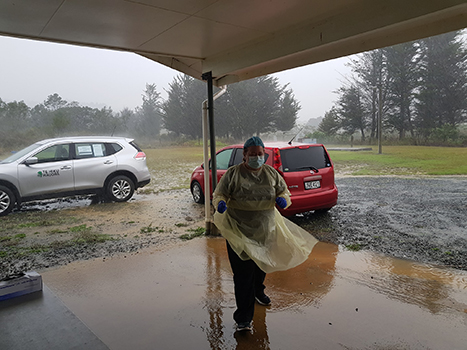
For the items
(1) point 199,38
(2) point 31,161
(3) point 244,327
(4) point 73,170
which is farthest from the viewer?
(4) point 73,170

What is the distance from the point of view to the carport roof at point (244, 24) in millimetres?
2809

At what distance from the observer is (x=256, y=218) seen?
9.13 ft

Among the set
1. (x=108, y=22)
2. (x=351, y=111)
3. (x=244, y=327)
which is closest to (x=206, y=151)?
(x=108, y=22)

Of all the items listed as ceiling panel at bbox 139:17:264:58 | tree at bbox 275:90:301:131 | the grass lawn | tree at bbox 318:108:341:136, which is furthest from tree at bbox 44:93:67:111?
the grass lawn

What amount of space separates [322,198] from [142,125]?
556 cm

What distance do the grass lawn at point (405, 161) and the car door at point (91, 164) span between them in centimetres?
775

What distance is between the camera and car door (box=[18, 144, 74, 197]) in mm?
7363

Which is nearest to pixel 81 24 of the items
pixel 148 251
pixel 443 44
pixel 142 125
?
pixel 148 251

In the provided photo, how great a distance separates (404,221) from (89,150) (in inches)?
278

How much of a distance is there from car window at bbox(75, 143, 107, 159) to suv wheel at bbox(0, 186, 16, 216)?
1559 mm

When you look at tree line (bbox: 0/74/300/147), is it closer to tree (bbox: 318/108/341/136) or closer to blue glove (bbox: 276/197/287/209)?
tree (bbox: 318/108/341/136)

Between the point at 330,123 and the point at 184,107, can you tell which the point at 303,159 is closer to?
the point at 184,107

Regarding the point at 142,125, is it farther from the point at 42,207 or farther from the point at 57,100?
the point at 42,207

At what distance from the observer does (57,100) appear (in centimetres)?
795
